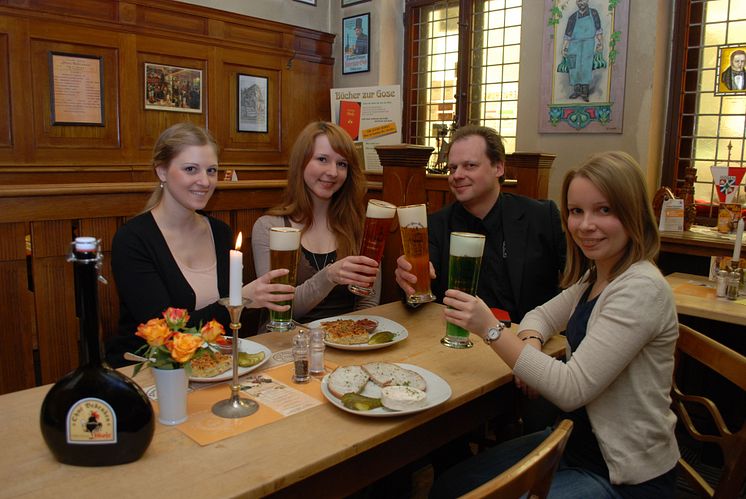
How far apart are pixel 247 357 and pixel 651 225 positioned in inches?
41.8

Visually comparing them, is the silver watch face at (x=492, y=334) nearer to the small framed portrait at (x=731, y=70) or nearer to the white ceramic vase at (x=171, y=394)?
the white ceramic vase at (x=171, y=394)

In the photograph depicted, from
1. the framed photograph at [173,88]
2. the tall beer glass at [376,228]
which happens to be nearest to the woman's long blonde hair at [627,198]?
the tall beer glass at [376,228]

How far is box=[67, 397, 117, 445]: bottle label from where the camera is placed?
3.35ft

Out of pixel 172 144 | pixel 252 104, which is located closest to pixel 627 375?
pixel 172 144

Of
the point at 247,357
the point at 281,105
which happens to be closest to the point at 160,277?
the point at 247,357

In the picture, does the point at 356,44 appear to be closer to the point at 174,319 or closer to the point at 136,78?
the point at 136,78

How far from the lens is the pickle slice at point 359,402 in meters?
1.25

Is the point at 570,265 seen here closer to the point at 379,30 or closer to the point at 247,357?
the point at 247,357

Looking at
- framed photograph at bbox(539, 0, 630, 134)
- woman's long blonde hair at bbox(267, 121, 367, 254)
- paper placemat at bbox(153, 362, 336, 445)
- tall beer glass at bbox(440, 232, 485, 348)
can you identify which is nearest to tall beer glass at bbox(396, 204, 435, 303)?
tall beer glass at bbox(440, 232, 485, 348)

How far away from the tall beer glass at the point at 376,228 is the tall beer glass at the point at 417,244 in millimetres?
44

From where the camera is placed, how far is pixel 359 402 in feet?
4.15

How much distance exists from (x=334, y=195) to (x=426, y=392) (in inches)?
49.2

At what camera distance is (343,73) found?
268 inches

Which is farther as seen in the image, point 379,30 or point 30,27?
point 379,30
